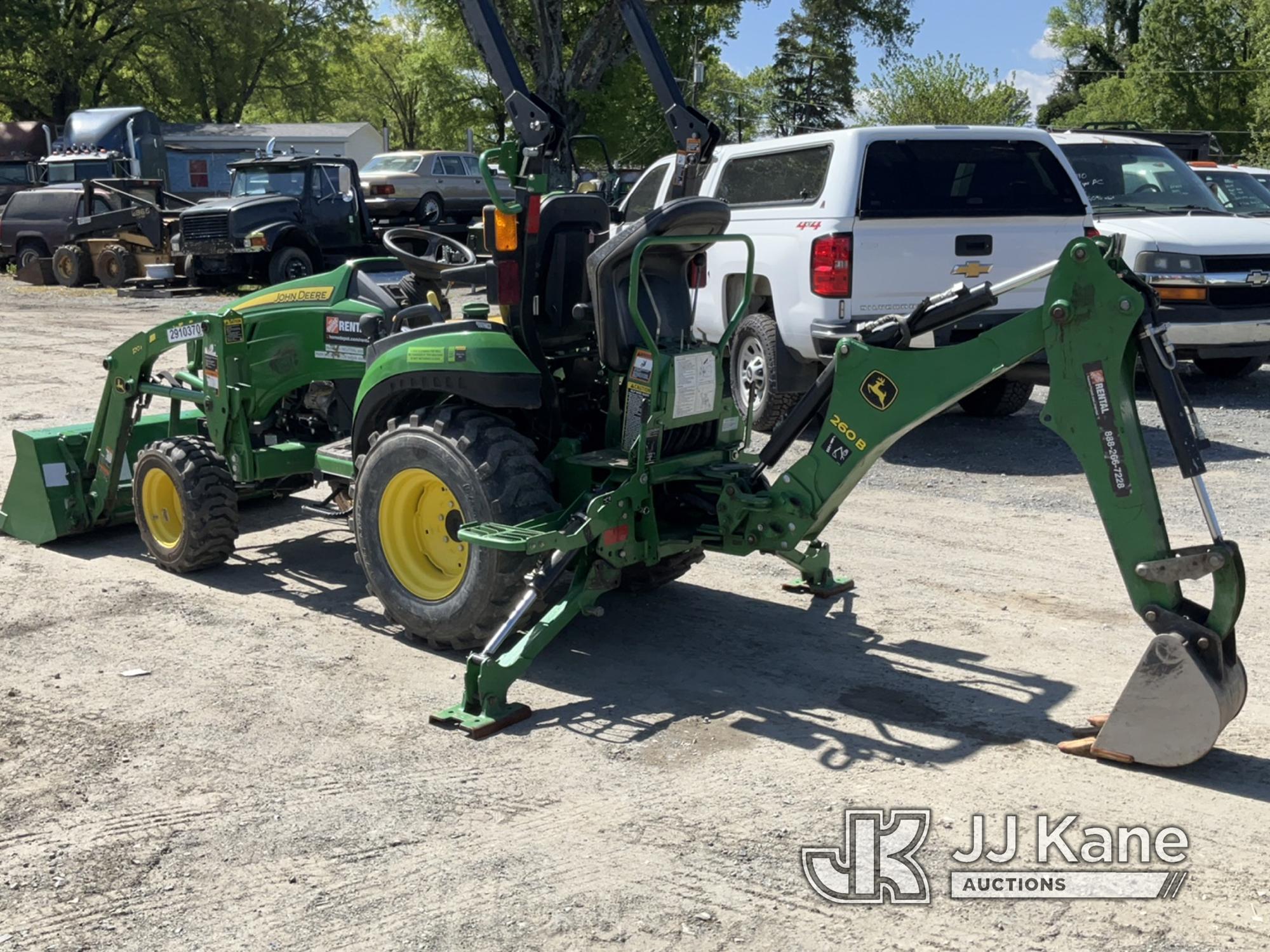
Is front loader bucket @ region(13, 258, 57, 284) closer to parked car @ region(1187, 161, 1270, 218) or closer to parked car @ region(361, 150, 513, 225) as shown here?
parked car @ region(361, 150, 513, 225)

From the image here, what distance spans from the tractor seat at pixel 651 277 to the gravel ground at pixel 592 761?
1.39 metres

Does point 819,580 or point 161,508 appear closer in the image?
point 819,580

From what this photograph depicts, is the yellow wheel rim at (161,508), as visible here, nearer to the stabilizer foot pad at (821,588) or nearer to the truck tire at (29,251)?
the stabilizer foot pad at (821,588)

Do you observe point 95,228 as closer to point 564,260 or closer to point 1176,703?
point 564,260

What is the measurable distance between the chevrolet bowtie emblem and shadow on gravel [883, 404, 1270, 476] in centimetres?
123

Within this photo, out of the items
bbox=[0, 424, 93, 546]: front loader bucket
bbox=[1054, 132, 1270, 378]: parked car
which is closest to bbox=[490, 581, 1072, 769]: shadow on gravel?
bbox=[0, 424, 93, 546]: front loader bucket

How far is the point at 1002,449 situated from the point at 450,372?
18.3 ft

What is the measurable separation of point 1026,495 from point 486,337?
4.44m

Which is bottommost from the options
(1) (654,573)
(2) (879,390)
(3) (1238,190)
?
(1) (654,573)

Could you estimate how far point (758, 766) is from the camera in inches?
180

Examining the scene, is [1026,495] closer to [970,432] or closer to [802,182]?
[970,432]

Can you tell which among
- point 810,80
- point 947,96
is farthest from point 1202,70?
point 810,80

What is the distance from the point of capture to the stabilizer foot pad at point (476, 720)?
193 inches

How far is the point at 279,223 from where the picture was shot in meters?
20.9
